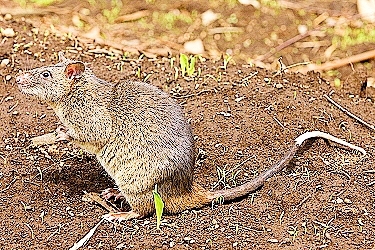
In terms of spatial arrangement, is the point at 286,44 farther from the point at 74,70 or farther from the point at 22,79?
the point at 22,79

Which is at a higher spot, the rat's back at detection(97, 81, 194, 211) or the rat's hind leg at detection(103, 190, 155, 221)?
the rat's back at detection(97, 81, 194, 211)

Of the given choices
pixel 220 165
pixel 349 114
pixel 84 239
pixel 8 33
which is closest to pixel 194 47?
pixel 8 33

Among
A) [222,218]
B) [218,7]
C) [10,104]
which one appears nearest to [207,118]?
[222,218]

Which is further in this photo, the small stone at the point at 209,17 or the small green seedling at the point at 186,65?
the small stone at the point at 209,17

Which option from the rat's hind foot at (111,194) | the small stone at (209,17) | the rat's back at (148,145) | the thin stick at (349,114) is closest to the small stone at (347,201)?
the rat's back at (148,145)

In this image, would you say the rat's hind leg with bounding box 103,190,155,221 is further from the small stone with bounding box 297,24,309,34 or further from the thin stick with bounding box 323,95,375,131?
the small stone with bounding box 297,24,309,34

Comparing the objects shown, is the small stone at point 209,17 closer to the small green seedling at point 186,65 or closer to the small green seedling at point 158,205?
the small green seedling at point 186,65

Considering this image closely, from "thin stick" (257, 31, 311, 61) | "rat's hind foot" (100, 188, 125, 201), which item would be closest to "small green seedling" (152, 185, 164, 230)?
"rat's hind foot" (100, 188, 125, 201)
